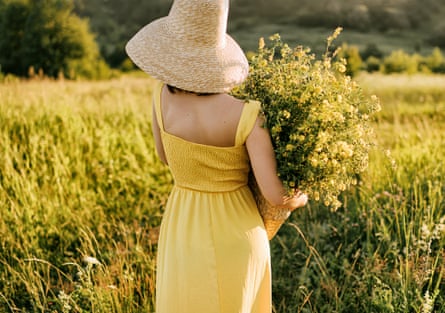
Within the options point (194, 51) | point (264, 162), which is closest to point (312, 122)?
point (264, 162)

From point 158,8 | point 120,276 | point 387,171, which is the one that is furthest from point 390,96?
point 158,8

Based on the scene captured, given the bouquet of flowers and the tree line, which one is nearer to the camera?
the bouquet of flowers

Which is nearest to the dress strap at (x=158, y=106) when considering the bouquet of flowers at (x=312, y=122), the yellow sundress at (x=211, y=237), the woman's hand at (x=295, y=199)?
the yellow sundress at (x=211, y=237)

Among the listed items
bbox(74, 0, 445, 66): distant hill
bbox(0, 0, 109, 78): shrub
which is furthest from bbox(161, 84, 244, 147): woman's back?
bbox(0, 0, 109, 78): shrub

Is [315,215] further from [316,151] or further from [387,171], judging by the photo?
[316,151]

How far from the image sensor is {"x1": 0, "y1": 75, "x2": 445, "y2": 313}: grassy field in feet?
10.4

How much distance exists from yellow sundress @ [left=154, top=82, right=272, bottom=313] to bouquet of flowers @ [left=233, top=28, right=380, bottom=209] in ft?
0.60

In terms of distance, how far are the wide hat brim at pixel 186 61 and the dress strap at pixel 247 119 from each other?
0.11m

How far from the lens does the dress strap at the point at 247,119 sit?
179cm

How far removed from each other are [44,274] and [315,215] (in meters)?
2.08

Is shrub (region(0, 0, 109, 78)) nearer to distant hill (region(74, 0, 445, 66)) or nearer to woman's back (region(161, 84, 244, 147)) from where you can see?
distant hill (region(74, 0, 445, 66))

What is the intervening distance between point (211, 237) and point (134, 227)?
2419 mm

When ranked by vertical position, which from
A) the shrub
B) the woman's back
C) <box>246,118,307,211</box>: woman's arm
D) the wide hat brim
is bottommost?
the shrub

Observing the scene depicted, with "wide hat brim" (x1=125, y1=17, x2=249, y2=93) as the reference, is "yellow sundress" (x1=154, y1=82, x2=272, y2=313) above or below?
below
